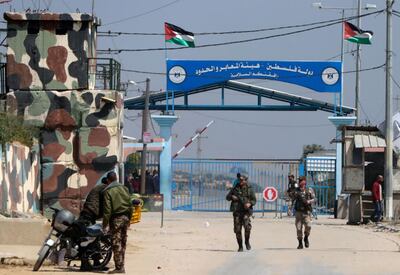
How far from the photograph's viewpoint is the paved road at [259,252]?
1691 centimetres

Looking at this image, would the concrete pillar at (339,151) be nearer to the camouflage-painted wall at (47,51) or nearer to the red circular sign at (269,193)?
the red circular sign at (269,193)

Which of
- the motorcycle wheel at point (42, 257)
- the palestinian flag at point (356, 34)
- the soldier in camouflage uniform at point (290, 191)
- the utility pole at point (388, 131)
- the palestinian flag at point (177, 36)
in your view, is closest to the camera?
the motorcycle wheel at point (42, 257)

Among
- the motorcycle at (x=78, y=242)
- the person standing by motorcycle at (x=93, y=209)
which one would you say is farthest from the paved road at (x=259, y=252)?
the person standing by motorcycle at (x=93, y=209)

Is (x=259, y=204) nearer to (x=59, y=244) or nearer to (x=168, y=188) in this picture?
(x=168, y=188)

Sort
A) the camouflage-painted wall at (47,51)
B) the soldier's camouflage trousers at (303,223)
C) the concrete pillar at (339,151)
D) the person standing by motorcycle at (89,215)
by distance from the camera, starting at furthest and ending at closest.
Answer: the concrete pillar at (339,151)
the camouflage-painted wall at (47,51)
the soldier's camouflage trousers at (303,223)
the person standing by motorcycle at (89,215)

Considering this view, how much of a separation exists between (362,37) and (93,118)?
669 inches

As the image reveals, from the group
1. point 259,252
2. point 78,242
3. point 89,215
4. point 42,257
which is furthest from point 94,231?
point 259,252

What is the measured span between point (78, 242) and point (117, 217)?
2.91ft

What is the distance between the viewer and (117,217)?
612 inches

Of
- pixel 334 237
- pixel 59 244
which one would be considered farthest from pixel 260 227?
pixel 59 244

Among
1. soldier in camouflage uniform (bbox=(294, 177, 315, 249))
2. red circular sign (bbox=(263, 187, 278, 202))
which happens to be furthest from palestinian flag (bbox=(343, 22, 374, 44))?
soldier in camouflage uniform (bbox=(294, 177, 315, 249))

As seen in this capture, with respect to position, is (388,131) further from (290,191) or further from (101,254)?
(101,254)

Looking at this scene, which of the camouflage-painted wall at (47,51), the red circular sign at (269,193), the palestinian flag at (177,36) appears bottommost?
the red circular sign at (269,193)

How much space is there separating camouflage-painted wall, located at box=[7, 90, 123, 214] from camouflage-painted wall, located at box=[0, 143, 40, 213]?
0.51m
